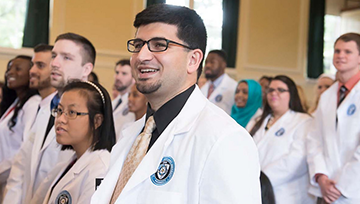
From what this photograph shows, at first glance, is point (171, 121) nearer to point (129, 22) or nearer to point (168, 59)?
point (168, 59)

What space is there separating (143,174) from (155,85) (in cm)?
24

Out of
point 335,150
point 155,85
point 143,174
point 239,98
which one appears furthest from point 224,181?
point 239,98

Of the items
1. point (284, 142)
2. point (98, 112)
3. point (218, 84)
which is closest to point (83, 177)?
point (98, 112)

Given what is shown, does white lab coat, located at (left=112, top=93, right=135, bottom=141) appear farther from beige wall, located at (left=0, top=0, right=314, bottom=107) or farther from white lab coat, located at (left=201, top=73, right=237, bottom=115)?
beige wall, located at (left=0, top=0, right=314, bottom=107)

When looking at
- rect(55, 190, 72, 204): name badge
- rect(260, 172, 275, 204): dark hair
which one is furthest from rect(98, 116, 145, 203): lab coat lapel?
rect(260, 172, 275, 204): dark hair

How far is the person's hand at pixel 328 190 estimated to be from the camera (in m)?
2.92

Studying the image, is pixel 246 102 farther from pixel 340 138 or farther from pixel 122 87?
pixel 340 138

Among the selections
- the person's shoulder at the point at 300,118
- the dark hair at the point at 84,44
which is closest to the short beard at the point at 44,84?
the dark hair at the point at 84,44

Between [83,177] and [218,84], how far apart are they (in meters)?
3.31

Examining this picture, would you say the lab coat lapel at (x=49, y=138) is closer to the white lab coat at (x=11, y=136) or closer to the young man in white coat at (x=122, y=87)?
the white lab coat at (x=11, y=136)

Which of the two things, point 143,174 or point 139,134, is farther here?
point 139,134

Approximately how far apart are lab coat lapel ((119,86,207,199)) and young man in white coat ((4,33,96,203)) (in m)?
1.11

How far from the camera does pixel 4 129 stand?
2842 millimetres

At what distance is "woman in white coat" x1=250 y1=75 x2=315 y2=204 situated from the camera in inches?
132
